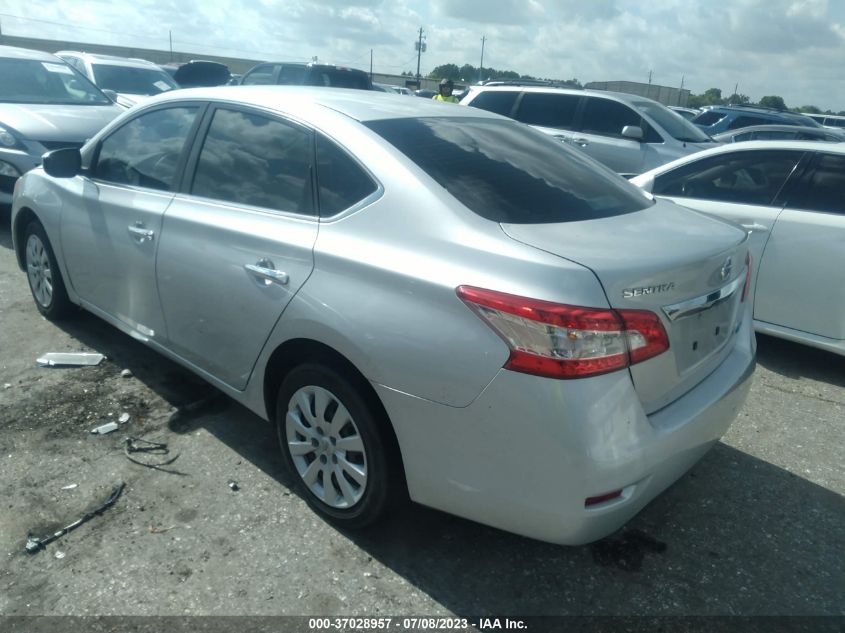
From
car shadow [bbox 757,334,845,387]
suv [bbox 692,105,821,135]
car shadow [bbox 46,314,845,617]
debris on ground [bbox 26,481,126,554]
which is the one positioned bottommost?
car shadow [bbox 757,334,845,387]

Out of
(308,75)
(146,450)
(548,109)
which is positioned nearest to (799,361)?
(146,450)

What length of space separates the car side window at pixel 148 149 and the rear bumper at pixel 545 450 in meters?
1.96

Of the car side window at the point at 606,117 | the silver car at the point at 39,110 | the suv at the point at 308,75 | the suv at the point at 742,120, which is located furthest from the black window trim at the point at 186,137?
the suv at the point at 742,120

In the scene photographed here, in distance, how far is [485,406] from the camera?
227cm

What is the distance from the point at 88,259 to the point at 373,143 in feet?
7.51

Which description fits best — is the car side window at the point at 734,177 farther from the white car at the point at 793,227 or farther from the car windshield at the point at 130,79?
the car windshield at the point at 130,79

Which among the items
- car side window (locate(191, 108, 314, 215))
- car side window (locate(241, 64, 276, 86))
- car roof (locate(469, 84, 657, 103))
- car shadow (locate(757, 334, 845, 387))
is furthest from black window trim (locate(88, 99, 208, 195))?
car side window (locate(241, 64, 276, 86))

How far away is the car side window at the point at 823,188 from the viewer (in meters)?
4.63

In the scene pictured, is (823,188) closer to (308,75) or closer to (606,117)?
(606,117)

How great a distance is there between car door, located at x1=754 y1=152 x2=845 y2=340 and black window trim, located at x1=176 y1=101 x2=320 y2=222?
3.29 meters

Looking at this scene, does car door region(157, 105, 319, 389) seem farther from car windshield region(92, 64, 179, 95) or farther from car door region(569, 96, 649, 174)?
car windshield region(92, 64, 179, 95)

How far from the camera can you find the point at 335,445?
2.84 metres

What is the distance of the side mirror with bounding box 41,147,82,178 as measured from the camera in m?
4.23

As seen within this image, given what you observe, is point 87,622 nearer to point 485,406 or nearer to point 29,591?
point 29,591
